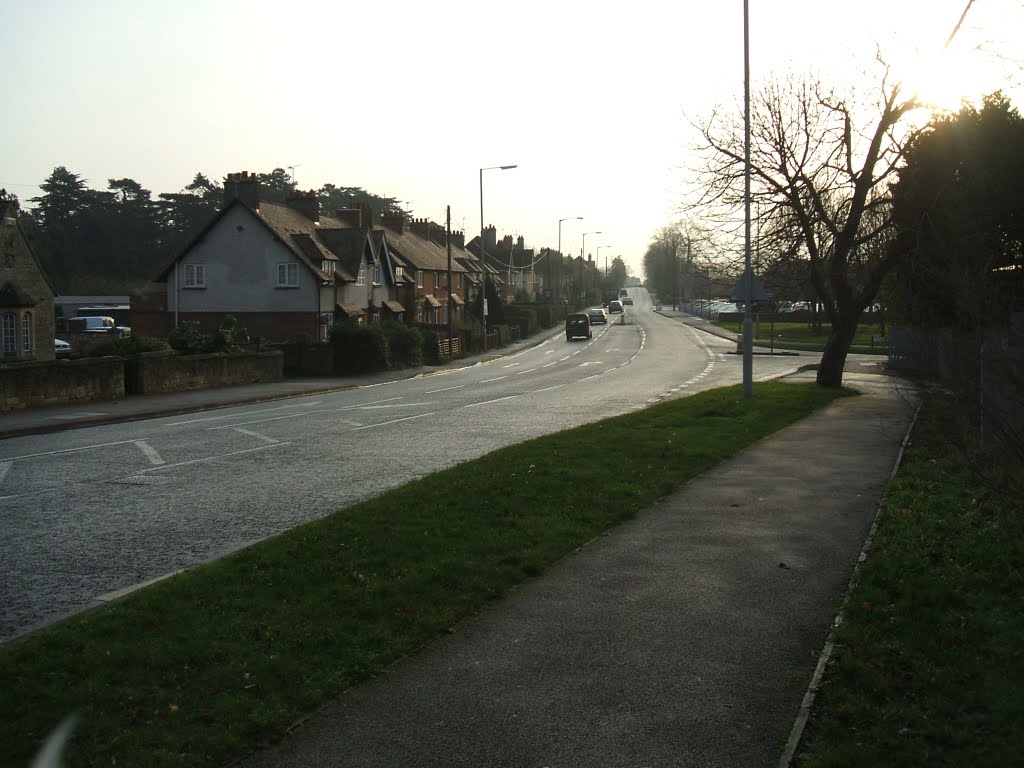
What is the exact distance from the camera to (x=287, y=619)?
250 inches

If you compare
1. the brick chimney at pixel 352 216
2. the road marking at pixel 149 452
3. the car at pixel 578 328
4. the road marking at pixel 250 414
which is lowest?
the road marking at pixel 250 414

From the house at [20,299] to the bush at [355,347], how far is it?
13.4 meters

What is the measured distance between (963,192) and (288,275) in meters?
37.0

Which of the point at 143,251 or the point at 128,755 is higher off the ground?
the point at 143,251

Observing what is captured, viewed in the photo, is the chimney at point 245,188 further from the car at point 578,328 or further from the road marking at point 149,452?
the road marking at point 149,452

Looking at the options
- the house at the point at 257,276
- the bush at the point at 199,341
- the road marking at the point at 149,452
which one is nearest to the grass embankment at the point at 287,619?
the road marking at the point at 149,452

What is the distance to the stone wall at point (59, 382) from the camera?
22.9 m

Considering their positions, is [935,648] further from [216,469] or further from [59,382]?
[59,382]

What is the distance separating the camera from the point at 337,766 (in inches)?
175

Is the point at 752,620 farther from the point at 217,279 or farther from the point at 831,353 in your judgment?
the point at 217,279

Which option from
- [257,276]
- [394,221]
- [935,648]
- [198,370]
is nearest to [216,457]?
[935,648]

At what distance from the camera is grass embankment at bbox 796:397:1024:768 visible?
14.8ft

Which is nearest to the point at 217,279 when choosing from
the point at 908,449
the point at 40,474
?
A: the point at 40,474

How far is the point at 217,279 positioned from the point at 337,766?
48.0 m
